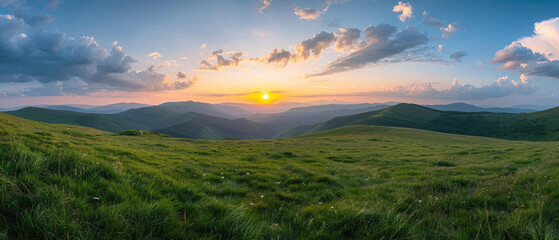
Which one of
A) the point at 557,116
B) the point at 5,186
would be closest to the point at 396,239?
the point at 5,186

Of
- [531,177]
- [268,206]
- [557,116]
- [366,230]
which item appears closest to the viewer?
[366,230]

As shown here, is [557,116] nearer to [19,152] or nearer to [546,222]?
A: [546,222]

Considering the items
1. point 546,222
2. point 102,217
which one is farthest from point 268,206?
point 546,222

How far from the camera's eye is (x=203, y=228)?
13.2 ft

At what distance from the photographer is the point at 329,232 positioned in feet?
13.6

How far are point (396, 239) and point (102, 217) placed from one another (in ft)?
16.2

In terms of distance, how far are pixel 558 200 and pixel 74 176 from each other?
11233 millimetres

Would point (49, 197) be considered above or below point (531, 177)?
above

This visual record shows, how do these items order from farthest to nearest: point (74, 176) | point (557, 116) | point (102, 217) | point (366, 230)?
point (557, 116) < point (74, 176) < point (366, 230) < point (102, 217)

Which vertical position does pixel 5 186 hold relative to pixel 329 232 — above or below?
above

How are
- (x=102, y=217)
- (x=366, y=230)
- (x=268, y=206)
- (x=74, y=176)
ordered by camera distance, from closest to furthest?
(x=102, y=217), (x=366, y=230), (x=74, y=176), (x=268, y=206)

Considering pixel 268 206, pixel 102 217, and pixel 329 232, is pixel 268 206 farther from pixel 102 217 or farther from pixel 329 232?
pixel 102 217

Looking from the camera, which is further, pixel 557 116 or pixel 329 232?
pixel 557 116

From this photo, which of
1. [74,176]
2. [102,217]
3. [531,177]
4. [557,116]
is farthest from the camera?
[557,116]
